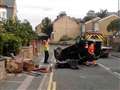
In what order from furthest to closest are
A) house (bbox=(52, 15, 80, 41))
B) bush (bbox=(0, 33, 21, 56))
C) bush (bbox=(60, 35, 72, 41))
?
1. house (bbox=(52, 15, 80, 41))
2. bush (bbox=(60, 35, 72, 41))
3. bush (bbox=(0, 33, 21, 56))

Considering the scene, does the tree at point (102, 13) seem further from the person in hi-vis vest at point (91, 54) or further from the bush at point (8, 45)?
the bush at point (8, 45)

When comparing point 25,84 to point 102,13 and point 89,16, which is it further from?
point 102,13

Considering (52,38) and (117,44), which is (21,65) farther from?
(52,38)

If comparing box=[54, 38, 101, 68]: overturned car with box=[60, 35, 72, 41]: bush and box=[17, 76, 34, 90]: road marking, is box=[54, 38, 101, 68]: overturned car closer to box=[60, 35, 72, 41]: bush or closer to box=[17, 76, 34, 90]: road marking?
box=[17, 76, 34, 90]: road marking

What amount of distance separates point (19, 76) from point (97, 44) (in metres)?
12.7

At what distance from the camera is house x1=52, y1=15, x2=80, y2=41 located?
13825cm

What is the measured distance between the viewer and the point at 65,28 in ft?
457

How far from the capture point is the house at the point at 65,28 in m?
138


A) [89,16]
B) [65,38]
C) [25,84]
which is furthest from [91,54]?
[89,16]

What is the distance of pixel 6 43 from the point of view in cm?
3047

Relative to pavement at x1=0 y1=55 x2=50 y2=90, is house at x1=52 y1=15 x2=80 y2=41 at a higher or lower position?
higher

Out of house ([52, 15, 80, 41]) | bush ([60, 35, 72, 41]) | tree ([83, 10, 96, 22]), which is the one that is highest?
tree ([83, 10, 96, 22])

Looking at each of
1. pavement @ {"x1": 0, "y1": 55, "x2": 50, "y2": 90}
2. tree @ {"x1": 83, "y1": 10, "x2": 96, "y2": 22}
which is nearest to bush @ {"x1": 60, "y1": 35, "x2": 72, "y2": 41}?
tree @ {"x1": 83, "y1": 10, "x2": 96, "y2": 22}

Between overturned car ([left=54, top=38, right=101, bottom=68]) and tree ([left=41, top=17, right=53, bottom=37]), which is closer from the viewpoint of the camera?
overturned car ([left=54, top=38, right=101, bottom=68])
